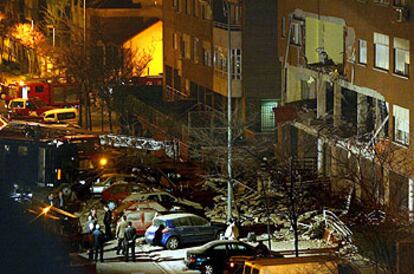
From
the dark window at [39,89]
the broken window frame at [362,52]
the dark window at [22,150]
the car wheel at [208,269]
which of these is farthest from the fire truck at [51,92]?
the car wheel at [208,269]

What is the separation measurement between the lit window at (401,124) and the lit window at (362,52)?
3004 millimetres

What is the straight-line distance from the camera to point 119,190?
36281 millimetres

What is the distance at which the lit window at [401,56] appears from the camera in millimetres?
33553

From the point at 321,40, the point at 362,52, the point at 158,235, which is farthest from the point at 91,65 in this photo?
the point at 158,235

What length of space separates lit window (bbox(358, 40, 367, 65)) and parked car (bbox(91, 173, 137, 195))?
803 centimetres

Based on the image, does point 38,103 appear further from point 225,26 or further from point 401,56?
point 401,56

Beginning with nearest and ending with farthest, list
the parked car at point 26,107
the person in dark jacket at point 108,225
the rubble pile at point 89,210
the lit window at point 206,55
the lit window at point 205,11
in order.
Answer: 1. the person in dark jacket at point 108,225
2. the rubble pile at point 89,210
3. the lit window at point 206,55
4. the lit window at point 205,11
5. the parked car at point 26,107

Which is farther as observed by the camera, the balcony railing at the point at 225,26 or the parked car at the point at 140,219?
the balcony railing at the point at 225,26

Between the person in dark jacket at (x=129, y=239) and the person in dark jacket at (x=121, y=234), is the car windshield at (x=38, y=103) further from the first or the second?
the person in dark jacket at (x=129, y=239)

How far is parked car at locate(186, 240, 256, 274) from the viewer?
91.8ft

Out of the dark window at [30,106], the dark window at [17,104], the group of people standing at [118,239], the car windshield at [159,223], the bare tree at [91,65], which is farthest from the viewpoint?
the dark window at [17,104]

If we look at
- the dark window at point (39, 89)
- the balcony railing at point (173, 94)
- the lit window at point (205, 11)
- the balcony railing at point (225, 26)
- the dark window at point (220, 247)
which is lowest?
the dark window at point (39, 89)

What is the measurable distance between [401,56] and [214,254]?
938 centimetres

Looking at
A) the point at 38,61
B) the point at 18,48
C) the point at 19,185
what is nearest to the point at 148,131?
the point at 19,185
